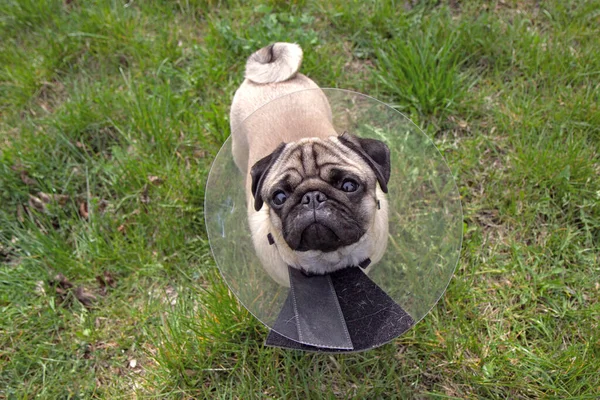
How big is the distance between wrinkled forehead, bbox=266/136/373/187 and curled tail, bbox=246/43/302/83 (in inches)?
39.0

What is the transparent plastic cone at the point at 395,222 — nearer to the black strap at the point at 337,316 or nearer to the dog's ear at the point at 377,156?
the black strap at the point at 337,316

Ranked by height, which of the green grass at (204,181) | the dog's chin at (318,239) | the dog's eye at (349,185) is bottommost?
the green grass at (204,181)

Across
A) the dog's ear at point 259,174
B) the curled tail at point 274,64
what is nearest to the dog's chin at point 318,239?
the dog's ear at point 259,174

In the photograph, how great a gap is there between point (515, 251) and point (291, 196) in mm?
1782

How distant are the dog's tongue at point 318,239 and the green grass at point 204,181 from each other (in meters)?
0.90

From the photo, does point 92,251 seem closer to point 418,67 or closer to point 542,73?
point 418,67

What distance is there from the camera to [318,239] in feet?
8.46

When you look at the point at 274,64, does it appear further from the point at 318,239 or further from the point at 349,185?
the point at 318,239

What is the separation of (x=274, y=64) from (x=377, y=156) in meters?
1.40

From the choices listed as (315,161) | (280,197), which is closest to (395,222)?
(315,161)

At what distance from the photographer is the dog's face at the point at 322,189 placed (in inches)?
101

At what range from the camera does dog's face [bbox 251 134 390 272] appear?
8.38 ft

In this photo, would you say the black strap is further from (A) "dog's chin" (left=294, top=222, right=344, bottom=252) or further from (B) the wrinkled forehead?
(B) the wrinkled forehead

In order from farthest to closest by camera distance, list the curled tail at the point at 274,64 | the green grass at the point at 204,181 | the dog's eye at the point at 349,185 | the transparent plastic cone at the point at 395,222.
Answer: the curled tail at the point at 274,64 → the green grass at the point at 204,181 → the transparent plastic cone at the point at 395,222 → the dog's eye at the point at 349,185
